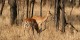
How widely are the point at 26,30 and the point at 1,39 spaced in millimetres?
2093

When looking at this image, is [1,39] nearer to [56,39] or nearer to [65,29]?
[56,39]

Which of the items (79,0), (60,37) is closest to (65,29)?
(60,37)

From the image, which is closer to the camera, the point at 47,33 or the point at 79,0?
the point at 47,33

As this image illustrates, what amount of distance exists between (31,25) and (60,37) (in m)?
2.14

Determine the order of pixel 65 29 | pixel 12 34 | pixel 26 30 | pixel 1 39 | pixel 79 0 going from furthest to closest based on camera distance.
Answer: pixel 79 0 < pixel 65 29 < pixel 26 30 < pixel 12 34 < pixel 1 39

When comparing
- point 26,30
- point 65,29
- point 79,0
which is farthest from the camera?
point 79,0

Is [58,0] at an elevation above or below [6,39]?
above

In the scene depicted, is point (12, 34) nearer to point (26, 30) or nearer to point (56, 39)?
point (26, 30)

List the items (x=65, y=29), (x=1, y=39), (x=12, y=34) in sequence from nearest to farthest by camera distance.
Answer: (x=1, y=39) → (x=12, y=34) → (x=65, y=29)

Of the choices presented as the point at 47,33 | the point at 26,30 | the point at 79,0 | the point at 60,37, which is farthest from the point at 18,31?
the point at 79,0

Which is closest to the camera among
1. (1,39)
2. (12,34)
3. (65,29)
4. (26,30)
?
(1,39)

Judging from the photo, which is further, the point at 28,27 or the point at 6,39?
the point at 28,27

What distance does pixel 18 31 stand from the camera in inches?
493

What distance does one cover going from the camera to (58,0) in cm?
1398
